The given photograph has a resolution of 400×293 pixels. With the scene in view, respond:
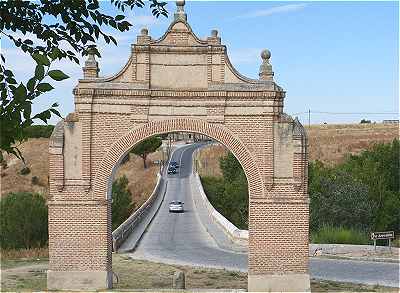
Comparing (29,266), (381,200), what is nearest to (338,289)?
(29,266)

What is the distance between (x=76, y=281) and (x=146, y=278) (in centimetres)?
338

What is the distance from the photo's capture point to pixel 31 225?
82.1 feet

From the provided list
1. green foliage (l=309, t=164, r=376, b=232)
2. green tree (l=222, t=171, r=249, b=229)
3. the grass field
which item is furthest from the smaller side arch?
green tree (l=222, t=171, r=249, b=229)

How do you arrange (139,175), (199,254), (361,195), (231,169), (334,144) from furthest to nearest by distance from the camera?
1. (334,144)
2. (139,175)
3. (231,169)
4. (361,195)
5. (199,254)

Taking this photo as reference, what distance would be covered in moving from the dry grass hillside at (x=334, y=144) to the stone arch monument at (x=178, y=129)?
137 feet

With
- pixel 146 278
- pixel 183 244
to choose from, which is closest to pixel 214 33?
pixel 146 278

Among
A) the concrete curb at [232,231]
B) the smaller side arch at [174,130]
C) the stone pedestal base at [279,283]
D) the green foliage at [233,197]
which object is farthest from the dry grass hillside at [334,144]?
the smaller side arch at [174,130]

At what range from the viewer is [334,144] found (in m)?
65.8

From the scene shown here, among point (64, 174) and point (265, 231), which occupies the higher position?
point (64, 174)

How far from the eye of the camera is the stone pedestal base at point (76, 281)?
46.8 feet

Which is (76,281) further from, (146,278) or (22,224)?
(22,224)

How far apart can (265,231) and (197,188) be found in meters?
36.4

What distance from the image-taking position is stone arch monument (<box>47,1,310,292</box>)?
1432 cm

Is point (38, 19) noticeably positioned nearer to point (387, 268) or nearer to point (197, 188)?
point (387, 268)
